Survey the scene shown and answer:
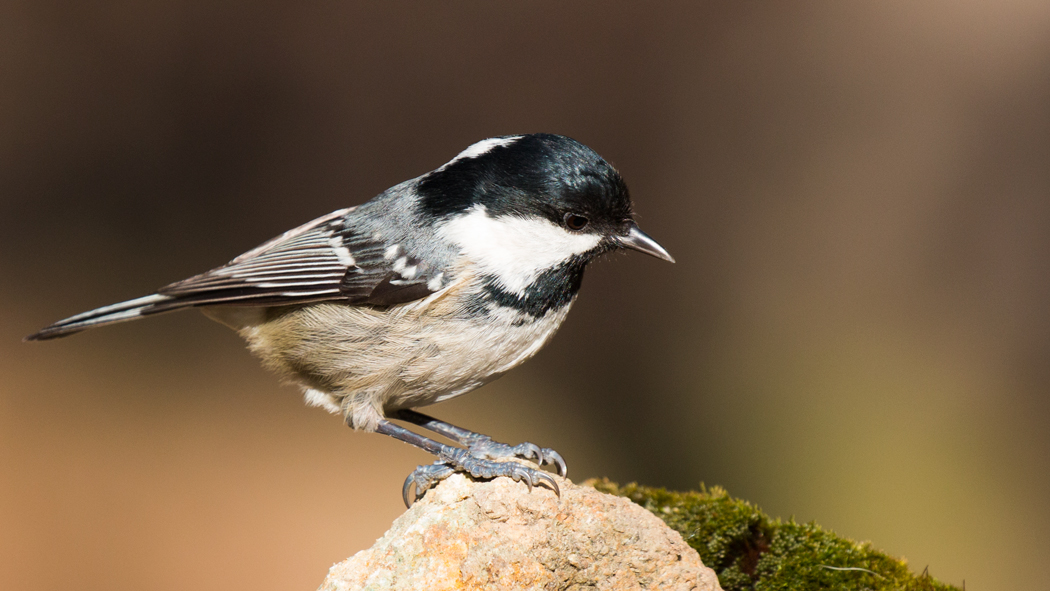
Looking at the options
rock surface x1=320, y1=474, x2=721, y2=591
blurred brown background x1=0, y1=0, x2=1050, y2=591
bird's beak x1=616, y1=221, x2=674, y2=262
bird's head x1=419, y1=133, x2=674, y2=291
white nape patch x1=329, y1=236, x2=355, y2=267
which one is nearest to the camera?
rock surface x1=320, y1=474, x2=721, y2=591

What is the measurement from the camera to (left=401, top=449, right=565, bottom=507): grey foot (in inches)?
76.7

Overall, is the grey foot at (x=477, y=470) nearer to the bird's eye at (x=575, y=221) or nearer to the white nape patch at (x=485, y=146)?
the bird's eye at (x=575, y=221)

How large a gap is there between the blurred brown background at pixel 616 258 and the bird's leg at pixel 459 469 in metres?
2.19

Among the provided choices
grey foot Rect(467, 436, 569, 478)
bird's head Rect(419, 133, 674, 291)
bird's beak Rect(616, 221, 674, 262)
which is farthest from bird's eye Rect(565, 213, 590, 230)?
grey foot Rect(467, 436, 569, 478)

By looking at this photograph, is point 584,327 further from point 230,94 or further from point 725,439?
point 230,94

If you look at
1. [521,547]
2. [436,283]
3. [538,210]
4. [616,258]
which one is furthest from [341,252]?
[616,258]

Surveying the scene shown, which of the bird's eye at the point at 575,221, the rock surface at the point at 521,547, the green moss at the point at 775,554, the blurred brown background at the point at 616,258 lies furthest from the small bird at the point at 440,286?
the blurred brown background at the point at 616,258

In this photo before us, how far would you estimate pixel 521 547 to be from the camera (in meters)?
1.84

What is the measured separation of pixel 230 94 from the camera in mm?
4809

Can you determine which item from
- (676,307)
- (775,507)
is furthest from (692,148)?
(775,507)

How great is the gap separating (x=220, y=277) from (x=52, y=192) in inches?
108

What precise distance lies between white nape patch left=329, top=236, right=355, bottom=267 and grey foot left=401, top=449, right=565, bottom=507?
0.65 meters

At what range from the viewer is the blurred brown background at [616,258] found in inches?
170

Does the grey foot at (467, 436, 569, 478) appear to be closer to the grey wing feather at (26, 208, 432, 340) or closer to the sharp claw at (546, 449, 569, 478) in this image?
the sharp claw at (546, 449, 569, 478)
